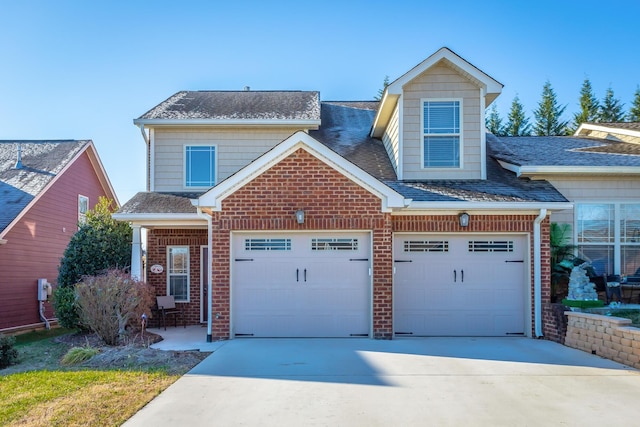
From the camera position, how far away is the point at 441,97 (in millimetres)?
11984

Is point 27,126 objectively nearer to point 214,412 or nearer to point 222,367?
point 222,367

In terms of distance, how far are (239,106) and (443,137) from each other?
547 cm

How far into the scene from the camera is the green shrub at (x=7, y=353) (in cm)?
887

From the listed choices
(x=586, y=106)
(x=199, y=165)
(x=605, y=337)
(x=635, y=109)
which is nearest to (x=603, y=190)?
(x=605, y=337)

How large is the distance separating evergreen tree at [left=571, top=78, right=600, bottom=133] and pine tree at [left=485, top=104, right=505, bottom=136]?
4029 mm

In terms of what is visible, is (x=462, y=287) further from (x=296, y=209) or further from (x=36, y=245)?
(x=36, y=245)

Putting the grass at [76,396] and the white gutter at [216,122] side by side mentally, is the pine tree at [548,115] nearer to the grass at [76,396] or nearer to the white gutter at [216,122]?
the white gutter at [216,122]

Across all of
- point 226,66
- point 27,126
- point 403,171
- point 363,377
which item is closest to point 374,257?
point 403,171

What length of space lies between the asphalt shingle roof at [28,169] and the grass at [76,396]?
8152 millimetres

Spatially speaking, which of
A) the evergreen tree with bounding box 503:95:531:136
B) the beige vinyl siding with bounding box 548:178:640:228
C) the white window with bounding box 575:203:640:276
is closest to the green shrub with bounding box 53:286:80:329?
the beige vinyl siding with bounding box 548:178:640:228

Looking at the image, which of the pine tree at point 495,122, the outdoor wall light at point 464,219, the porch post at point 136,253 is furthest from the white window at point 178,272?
the pine tree at point 495,122

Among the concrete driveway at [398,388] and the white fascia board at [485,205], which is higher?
the white fascia board at [485,205]

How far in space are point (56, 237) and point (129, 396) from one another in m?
12.3

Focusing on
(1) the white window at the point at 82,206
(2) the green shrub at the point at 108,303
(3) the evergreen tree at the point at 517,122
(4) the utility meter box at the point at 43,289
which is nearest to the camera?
(2) the green shrub at the point at 108,303
